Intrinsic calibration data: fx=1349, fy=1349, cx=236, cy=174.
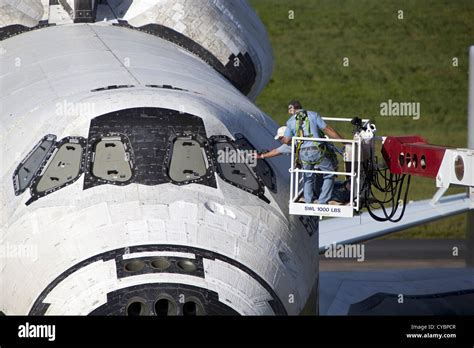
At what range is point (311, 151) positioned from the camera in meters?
11.6

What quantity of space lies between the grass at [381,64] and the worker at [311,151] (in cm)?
1831

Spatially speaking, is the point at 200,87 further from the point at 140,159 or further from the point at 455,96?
the point at 455,96

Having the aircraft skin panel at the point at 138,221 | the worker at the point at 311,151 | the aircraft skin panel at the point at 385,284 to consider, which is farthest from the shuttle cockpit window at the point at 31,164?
the aircraft skin panel at the point at 385,284

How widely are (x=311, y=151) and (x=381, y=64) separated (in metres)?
21.2

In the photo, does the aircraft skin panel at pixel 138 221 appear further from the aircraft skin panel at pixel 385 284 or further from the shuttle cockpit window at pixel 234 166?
the aircraft skin panel at pixel 385 284

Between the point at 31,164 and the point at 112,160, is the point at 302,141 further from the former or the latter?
the point at 31,164

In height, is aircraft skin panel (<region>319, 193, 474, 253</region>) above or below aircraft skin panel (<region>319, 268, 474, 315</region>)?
above


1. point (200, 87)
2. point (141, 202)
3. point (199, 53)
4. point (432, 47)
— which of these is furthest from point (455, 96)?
point (141, 202)

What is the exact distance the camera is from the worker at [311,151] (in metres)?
11.6

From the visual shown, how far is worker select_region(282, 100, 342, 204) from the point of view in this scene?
11570 millimetres

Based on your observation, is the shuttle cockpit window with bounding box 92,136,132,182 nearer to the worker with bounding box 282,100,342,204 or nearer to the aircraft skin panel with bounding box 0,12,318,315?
the aircraft skin panel with bounding box 0,12,318,315

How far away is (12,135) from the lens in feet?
39.2

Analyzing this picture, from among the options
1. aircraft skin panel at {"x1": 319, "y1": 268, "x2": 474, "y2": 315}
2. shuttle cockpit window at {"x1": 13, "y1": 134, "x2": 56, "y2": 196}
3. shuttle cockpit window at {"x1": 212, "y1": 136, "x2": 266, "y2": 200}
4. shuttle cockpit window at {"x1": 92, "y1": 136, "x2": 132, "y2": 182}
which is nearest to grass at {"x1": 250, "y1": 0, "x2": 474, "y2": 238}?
aircraft skin panel at {"x1": 319, "y1": 268, "x2": 474, "y2": 315}

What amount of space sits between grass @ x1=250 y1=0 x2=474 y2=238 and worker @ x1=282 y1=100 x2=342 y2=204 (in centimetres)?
1831
